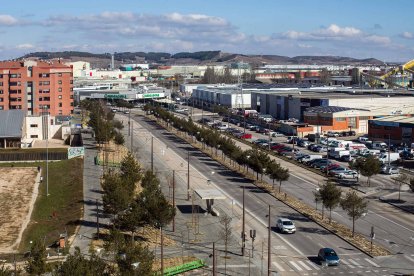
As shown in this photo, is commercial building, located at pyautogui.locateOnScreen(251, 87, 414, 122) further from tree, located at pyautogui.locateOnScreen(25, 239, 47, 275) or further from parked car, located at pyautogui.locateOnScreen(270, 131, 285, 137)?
tree, located at pyautogui.locateOnScreen(25, 239, 47, 275)

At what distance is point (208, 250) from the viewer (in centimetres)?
1720

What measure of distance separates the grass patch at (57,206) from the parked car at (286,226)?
21.2 ft

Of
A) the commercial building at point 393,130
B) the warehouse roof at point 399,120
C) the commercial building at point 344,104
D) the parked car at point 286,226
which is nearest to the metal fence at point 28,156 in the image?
the parked car at point 286,226

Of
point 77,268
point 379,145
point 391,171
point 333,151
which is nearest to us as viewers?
point 77,268

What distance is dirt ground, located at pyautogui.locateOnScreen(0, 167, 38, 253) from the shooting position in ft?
62.3

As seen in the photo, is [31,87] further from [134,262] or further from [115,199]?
[134,262]

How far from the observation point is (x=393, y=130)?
4069 cm

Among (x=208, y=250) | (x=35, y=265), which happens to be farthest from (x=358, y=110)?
(x=35, y=265)

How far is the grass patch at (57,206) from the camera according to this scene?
63.1 ft

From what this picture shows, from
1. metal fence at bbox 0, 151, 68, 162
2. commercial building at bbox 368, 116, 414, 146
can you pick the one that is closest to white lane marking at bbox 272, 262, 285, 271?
metal fence at bbox 0, 151, 68, 162

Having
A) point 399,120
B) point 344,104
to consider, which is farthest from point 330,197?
point 344,104

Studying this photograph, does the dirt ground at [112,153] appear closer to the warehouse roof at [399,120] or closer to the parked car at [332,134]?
the parked car at [332,134]

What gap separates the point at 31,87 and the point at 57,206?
88.3 feet

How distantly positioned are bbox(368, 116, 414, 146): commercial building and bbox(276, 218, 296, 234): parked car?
21.4m
